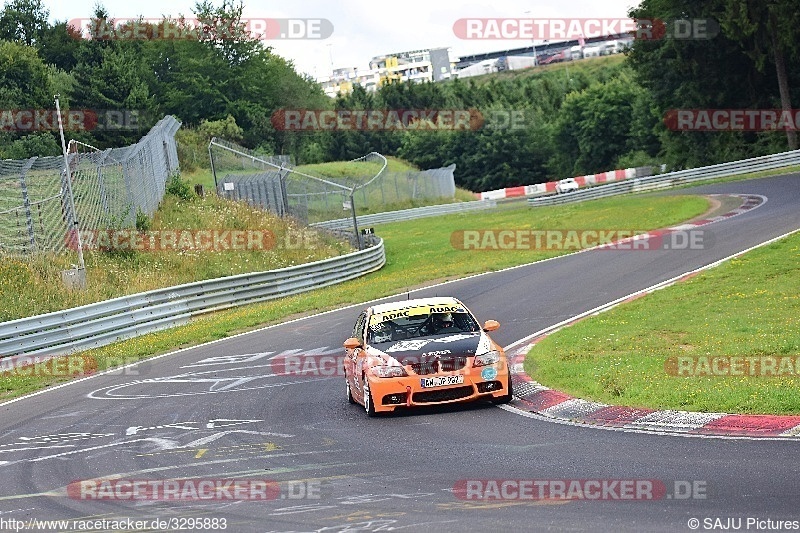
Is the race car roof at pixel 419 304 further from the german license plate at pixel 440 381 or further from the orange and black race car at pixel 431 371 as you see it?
the german license plate at pixel 440 381

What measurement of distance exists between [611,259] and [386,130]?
75.7 meters

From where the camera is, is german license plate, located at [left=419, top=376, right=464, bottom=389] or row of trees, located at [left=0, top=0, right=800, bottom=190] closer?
german license plate, located at [left=419, top=376, right=464, bottom=389]

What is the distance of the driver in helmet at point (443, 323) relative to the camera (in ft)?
44.7

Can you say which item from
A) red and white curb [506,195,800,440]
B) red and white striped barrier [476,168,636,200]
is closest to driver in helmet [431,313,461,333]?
red and white curb [506,195,800,440]

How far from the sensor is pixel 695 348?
1495 centimetres

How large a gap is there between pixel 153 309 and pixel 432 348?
13.7m

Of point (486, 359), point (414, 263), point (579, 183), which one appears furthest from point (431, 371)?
point (579, 183)

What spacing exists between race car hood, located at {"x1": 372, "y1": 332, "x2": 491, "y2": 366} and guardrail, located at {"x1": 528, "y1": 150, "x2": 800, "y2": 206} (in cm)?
4107

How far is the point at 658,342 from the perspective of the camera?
15977 millimetres

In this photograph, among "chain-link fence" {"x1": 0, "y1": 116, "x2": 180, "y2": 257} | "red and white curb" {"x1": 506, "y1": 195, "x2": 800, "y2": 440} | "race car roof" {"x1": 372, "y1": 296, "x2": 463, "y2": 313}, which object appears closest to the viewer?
"red and white curb" {"x1": 506, "y1": 195, "x2": 800, "y2": 440}

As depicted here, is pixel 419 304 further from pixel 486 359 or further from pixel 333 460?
pixel 333 460

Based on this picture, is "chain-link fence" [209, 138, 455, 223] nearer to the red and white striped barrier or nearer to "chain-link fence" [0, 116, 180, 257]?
"chain-link fence" [0, 116, 180, 257]

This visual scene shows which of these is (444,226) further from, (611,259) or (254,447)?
(254,447)

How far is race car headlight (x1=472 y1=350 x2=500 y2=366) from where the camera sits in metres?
12.5
